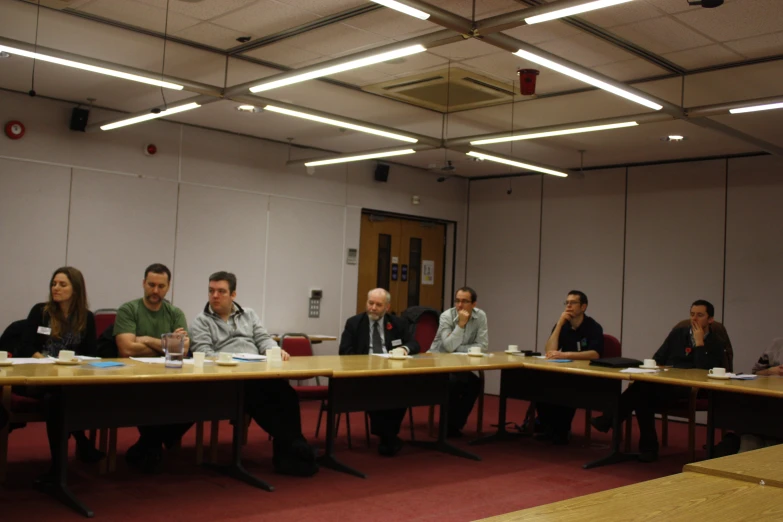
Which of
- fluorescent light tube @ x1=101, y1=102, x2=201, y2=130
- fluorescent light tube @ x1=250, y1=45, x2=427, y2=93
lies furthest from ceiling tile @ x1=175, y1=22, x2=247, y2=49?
fluorescent light tube @ x1=101, y1=102, x2=201, y2=130

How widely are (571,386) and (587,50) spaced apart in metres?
2.46

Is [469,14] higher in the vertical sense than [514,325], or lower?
higher

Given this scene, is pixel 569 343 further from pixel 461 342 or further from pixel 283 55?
pixel 283 55

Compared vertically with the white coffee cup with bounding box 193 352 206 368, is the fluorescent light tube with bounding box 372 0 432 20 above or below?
above

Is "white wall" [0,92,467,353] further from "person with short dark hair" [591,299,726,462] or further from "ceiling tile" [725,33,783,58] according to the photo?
"ceiling tile" [725,33,783,58]

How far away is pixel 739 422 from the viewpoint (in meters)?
4.99

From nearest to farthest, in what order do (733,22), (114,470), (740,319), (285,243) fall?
(733,22) → (114,470) → (740,319) → (285,243)

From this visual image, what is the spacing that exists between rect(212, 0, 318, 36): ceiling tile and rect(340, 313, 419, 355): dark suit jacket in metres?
2.32

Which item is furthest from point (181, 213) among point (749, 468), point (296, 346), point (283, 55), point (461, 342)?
point (749, 468)

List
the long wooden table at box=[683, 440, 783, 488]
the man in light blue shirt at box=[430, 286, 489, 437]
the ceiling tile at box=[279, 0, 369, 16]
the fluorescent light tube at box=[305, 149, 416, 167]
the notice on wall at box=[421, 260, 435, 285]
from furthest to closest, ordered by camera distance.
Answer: the notice on wall at box=[421, 260, 435, 285] → the fluorescent light tube at box=[305, 149, 416, 167] → the man in light blue shirt at box=[430, 286, 489, 437] → the ceiling tile at box=[279, 0, 369, 16] → the long wooden table at box=[683, 440, 783, 488]

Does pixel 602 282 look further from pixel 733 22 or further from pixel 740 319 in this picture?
pixel 733 22

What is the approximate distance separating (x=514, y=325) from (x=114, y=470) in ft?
19.8

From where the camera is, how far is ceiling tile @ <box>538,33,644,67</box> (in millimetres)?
4957

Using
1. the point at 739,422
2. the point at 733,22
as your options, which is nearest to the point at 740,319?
the point at 739,422
